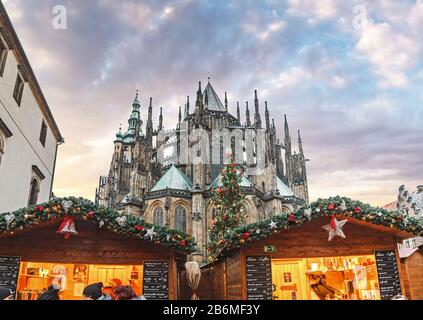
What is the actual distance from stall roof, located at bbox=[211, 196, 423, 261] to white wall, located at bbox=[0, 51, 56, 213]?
10.6 m

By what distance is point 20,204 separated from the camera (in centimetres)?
1530

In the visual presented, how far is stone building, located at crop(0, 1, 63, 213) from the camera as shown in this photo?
512 inches

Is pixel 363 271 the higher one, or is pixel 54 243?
pixel 54 243

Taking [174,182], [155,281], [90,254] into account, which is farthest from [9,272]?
[174,182]

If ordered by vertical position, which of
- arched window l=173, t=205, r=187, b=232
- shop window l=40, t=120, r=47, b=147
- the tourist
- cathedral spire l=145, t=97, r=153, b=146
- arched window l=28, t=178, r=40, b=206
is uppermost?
cathedral spire l=145, t=97, r=153, b=146

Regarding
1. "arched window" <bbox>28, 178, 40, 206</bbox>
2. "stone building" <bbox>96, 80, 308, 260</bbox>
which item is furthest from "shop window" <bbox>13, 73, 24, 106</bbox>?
"stone building" <bbox>96, 80, 308, 260</bbox>

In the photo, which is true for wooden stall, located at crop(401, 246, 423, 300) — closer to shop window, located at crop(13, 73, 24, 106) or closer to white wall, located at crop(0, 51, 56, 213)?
white wall, located at crop(0, 51, 56, 213)

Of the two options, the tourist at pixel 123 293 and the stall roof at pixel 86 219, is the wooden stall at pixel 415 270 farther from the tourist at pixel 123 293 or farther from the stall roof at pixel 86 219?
the tourist at pixel 123 293

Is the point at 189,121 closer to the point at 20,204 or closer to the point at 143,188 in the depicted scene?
the point at 143,188

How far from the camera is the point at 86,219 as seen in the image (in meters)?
8.20

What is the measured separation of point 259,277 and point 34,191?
1427cm

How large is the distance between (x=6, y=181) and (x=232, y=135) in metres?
32.9

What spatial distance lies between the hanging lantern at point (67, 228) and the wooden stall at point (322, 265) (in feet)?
14.4
